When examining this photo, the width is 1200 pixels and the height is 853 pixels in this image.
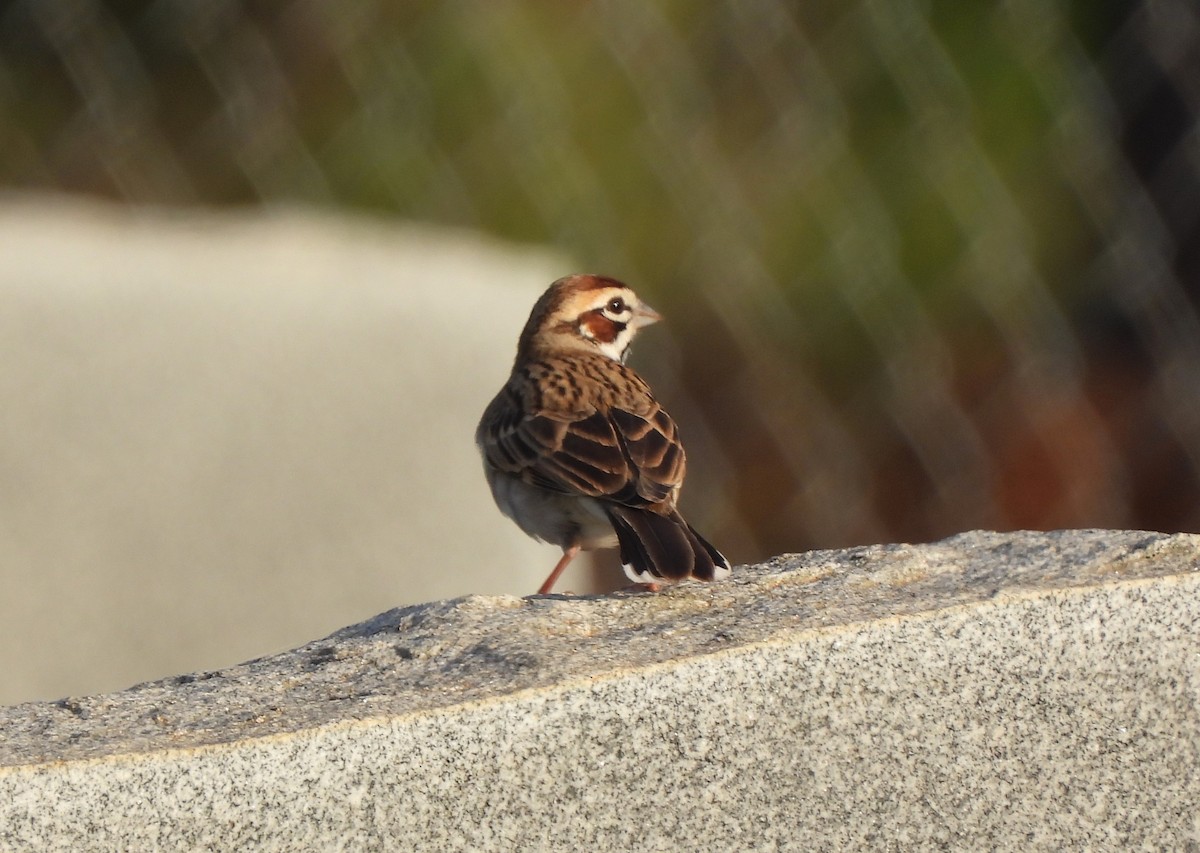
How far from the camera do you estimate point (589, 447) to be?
390 cm

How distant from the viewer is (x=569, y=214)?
8.39 meters

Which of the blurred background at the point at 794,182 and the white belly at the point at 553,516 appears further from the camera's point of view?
the blurred background at the point at 794,182

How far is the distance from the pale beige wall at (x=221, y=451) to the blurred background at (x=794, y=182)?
2.68 metres

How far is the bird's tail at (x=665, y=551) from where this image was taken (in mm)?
3148

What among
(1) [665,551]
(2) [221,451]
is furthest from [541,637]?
(2) [221,451]

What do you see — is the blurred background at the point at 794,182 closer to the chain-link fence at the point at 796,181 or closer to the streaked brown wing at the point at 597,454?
the chain-link fence at the point at 796,181

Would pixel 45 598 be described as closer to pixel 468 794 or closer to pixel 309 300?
A: pixel 309 300

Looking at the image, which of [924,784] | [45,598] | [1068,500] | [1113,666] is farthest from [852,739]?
[1068,500]

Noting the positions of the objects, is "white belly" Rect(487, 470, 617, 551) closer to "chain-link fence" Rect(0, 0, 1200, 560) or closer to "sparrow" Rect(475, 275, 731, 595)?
"sparrow" Rect(475, 275, 731, 595)

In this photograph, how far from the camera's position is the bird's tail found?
315 centimetres

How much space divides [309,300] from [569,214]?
3.32 metres

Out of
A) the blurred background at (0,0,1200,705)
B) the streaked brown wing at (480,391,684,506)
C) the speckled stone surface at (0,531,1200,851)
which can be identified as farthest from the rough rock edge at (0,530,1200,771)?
the blurred background at (0,0,1200,705)

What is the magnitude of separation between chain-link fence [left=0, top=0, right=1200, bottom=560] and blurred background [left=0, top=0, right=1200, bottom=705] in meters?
0.02

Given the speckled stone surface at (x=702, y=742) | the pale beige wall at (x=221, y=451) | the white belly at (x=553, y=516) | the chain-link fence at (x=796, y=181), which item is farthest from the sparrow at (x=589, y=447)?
the chain-link fence at (x=796, y=181)
